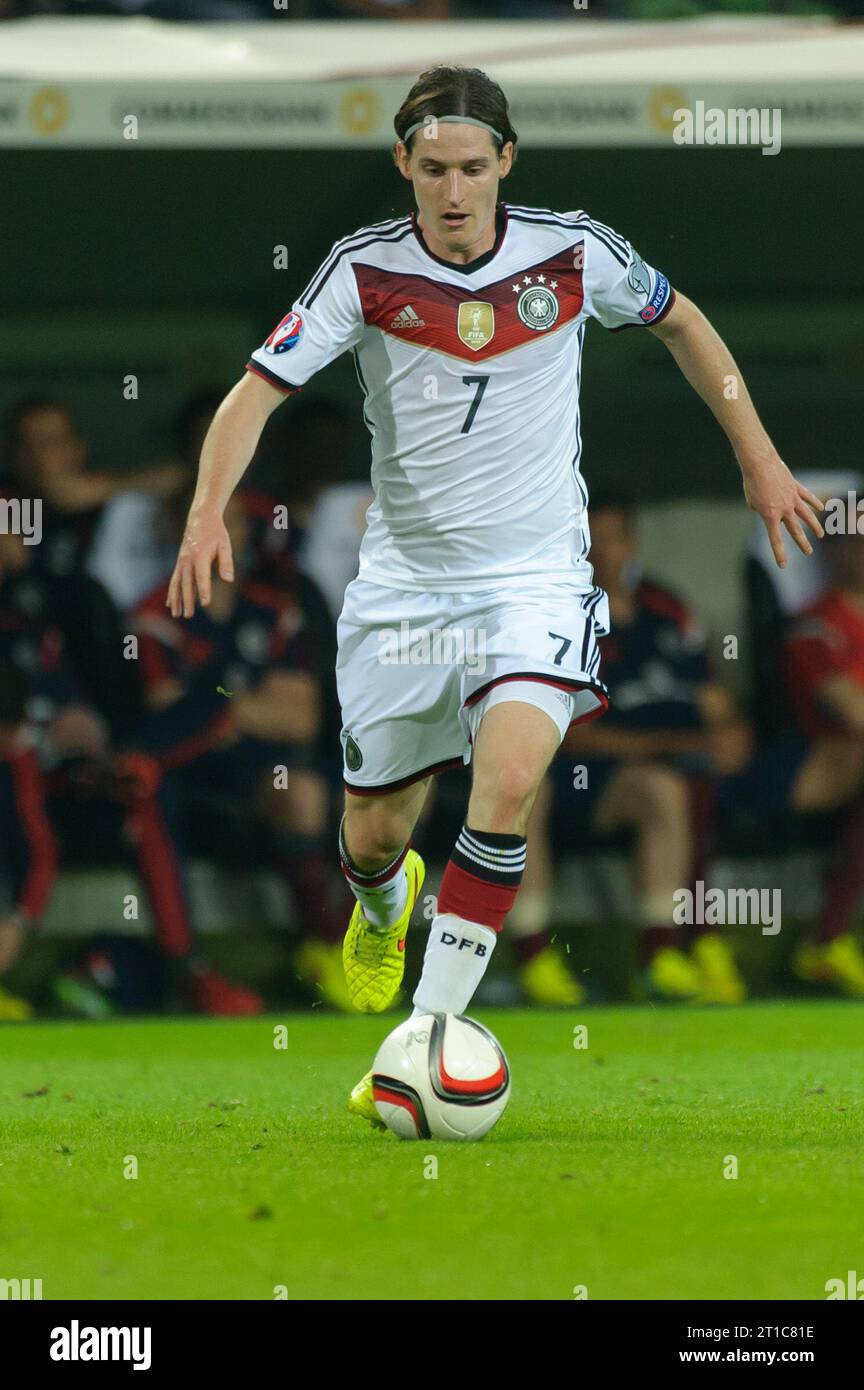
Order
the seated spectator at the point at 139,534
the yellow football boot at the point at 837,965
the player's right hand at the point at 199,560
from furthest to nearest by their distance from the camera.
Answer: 1. the yellow football boot at the point at 837,965
2. the seated spectator at the point at 139,534
3. the player's right hand at the point at 199,560

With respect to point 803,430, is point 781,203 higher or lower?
higher

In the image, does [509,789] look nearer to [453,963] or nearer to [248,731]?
[453,963]

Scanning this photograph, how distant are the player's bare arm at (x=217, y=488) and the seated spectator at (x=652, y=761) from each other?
4.08m

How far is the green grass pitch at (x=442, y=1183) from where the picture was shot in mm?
3715

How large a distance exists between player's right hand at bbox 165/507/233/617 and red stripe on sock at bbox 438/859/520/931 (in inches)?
32.4

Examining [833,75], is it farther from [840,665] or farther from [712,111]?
[840,665]

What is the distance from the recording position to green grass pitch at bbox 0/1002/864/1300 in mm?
3715

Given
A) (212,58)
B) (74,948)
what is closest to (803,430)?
(212,58)

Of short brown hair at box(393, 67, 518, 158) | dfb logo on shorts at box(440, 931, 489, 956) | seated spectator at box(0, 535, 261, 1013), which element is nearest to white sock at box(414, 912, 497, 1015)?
dfb logo on shorts at box(440, 931, 489, 956)

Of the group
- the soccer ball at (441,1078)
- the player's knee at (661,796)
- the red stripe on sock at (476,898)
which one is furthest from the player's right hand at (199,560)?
the player's knee at (661,796)

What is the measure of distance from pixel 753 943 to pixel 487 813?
15.9ft

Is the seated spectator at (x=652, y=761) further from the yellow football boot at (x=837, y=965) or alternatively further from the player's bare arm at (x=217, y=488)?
the player's bare arm at (x=217, y=488)

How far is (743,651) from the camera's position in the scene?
33.0 feet


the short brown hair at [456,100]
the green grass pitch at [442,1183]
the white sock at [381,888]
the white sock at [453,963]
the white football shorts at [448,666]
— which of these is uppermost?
the short brown hair at [456,100]
